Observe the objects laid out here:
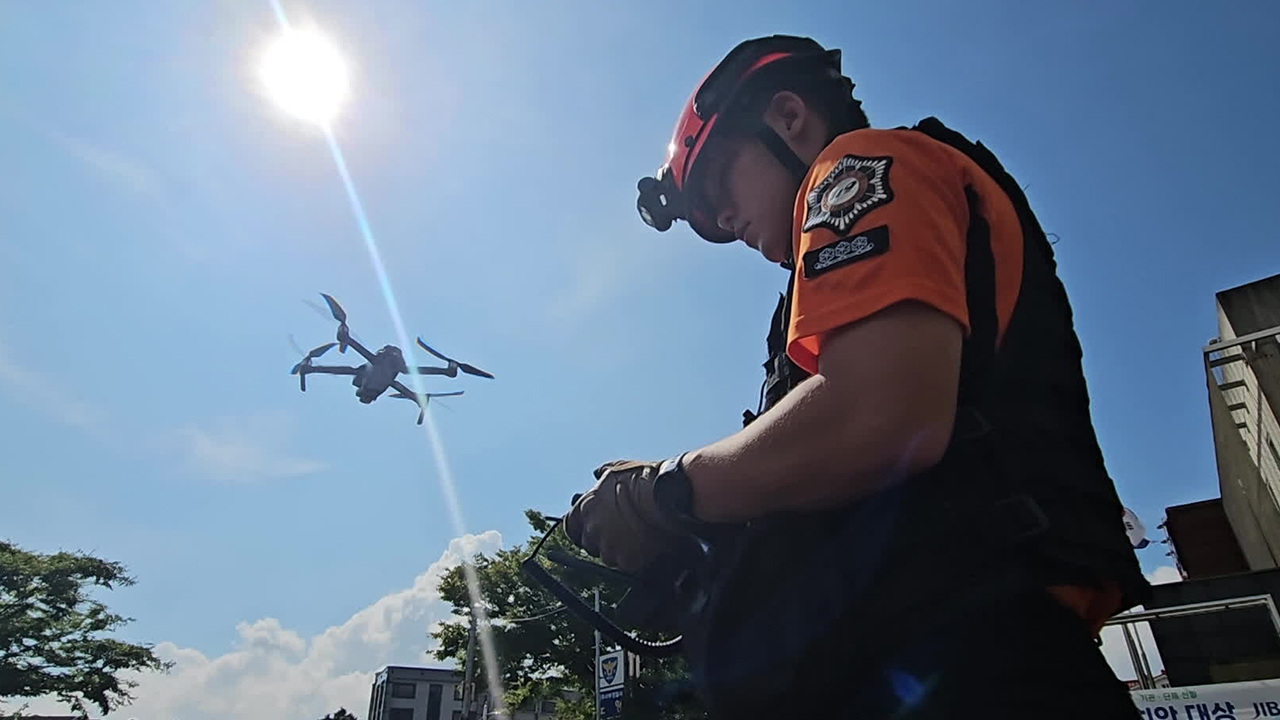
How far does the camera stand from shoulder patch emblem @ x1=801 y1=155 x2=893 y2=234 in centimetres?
124

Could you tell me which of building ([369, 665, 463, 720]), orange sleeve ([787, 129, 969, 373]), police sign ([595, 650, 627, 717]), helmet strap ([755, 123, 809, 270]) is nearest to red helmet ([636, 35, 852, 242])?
helmet strap ([755, 123, 809, 270])

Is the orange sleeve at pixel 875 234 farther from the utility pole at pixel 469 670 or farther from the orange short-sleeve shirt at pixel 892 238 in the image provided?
the utility pole at pixel 469 670

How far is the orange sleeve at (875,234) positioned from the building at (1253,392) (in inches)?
621

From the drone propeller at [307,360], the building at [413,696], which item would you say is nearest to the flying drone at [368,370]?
the drone propeller at [307,360]

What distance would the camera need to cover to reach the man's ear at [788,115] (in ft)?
5.78

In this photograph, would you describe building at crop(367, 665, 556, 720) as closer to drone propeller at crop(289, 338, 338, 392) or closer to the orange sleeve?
drone propeller at crop(289, 338, 338, 392)

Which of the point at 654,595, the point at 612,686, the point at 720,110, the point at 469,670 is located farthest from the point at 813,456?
the point at 469,670

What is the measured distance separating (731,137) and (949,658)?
1.35m

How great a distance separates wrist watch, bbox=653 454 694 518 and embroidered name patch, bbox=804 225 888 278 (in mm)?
455

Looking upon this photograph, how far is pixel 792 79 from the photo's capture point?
185 centimetres

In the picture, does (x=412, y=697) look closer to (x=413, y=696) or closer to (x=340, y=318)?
(x=413, y=696)

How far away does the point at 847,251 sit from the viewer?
1.21 m

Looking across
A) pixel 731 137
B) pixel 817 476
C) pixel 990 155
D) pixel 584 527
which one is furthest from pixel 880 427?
pixel 731 137

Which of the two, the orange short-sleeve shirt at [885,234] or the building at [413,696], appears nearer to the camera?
the orange short-sleeve shirt at [885,234]
